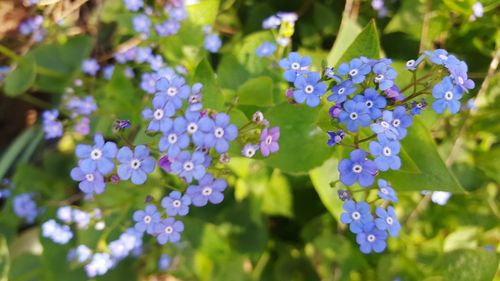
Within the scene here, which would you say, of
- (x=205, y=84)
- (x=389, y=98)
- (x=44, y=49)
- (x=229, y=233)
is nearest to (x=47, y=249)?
(x=229, y=233)

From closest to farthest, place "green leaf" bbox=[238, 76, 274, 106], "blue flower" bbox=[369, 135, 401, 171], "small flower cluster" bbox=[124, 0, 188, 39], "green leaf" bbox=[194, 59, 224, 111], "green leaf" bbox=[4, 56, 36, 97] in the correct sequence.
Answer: "blue flower" bbox=[369, 135, 401, 171] < "green leaf" bbox=[194, 59, 224, 111] < "green leaf" bbox=[238, 76, 274, 106] < "small flower cluster" bbox=[124, 0, 188, 39] < "green leaf" bbox=[4, 56, 36, 97]

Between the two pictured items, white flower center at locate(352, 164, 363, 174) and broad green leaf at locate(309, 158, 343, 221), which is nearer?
white flower center at locate(352, 164, 363, 174)

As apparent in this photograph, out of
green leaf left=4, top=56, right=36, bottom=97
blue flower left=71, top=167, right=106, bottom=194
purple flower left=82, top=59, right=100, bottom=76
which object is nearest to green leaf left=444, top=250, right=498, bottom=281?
blue flower left=71, top=167, right=106, bottom=194

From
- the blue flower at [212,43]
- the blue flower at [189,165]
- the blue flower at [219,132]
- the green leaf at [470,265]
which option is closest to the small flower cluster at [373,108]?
the blue flower at [219,132]

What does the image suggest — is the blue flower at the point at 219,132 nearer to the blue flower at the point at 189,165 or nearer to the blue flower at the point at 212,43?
the blue flower at the point at 189,165

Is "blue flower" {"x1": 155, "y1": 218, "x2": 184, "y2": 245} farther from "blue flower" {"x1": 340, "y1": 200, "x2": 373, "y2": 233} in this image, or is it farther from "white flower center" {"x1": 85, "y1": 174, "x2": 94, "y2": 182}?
"blue flower" {"x1": 340, "y1": 200, "x2": 373, "y2": 233}

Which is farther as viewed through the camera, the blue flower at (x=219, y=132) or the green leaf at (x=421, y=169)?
the green leaf at (x=421, y=169)

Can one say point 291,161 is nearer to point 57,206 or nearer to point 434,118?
point 434,118
